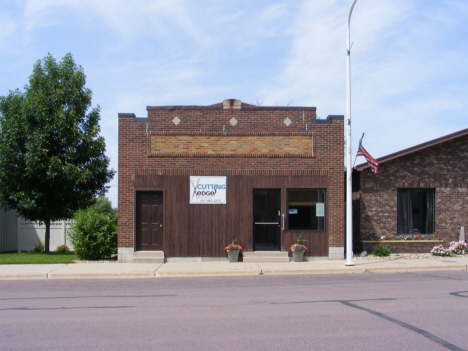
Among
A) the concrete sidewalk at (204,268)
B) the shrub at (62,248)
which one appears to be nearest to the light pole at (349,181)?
the concrete sidewalk at (204,268)

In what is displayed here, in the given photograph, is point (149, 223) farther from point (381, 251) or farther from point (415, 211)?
point (415, 211)

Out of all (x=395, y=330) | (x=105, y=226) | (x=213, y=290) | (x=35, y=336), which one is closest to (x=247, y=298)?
(x=213, y=290)

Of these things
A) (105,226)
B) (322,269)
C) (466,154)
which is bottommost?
(322,269)

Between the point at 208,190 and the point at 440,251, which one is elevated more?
the point at 208,190

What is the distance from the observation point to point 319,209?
17.1 metres

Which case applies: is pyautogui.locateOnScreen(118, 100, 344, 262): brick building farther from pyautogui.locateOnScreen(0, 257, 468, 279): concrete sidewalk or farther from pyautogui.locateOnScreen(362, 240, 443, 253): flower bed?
pyautogui.locateOnScreen(362, 240, 443, 253): flower bed

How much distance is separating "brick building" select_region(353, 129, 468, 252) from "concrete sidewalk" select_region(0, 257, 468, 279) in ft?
7.84

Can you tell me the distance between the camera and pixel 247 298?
32.4ft

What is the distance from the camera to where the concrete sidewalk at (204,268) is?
14.0 meters

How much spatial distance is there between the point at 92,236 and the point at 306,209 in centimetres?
804

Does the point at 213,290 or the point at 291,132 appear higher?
the point at 291,132

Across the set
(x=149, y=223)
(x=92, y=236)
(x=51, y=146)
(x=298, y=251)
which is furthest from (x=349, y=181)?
(x=51, y=146)

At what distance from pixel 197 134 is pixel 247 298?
27.0 ft

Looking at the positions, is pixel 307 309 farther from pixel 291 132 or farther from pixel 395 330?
pixel 291 132
